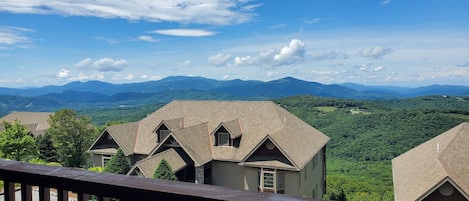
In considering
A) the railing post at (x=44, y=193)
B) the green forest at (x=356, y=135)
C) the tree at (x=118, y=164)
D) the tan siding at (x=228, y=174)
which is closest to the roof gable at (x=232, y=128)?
the tan siding at (x=228, y=174)

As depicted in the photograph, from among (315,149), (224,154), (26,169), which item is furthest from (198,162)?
(26,169)

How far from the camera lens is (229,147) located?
66.7 ft

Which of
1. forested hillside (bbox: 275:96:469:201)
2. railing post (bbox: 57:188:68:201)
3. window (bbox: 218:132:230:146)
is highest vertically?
railing post (bbox: 57:188:68:201)

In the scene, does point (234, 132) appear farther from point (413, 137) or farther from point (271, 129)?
point (413, 137)

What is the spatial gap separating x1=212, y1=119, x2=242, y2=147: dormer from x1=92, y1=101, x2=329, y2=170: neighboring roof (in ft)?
0.26

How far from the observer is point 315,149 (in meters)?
20.7

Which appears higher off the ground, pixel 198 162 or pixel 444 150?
pixel 444 150

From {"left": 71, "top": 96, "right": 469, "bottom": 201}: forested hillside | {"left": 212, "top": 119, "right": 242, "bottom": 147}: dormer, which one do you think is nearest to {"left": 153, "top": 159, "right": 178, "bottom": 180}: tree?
{"left": 212, "top": 119, "right": 242, "bottom": 147}: dormer

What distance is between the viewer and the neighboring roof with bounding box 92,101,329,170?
19183mm

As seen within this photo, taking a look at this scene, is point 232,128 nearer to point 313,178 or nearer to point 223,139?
point 223,139

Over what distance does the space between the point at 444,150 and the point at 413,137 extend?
31840 mm

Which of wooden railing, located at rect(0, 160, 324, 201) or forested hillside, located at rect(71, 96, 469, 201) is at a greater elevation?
wooden railing, located at rect(0, 160, 324, 201)

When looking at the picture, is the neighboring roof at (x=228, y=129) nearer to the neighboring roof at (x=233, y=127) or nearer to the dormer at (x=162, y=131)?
the neighboring roof at (x=233, y=127)

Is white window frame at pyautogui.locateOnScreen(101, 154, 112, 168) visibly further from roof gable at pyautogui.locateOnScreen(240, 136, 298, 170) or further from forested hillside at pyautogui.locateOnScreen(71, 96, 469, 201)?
forested hillside at pyautogui.locateOnScreen(71, 96, 469, 201)
